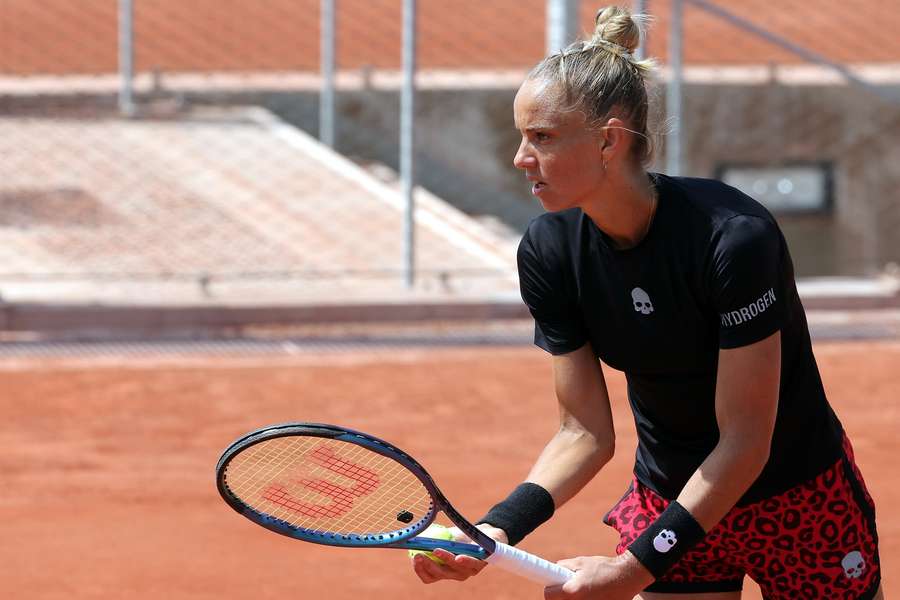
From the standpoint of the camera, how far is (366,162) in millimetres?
13891

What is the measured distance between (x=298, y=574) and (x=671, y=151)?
7.36 meters

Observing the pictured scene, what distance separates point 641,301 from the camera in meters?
2.54

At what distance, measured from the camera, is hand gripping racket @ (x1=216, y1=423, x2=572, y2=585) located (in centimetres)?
254

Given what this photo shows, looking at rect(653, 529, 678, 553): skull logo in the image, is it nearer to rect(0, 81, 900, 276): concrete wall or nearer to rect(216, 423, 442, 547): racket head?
rect(216, 423, 442, 547): racket head

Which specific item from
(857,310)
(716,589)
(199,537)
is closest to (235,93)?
(857,310)

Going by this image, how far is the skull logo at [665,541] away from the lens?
2480 mm

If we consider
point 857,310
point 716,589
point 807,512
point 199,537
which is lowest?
point 857,310

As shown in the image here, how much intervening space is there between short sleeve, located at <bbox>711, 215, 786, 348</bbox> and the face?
245 mm

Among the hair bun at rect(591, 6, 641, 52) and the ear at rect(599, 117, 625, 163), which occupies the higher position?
the hair bun at rect(591, 6, 641, 52)

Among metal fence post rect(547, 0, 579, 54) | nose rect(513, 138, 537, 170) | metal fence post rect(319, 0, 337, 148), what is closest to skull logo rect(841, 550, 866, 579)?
nose rect(513, 138, 537, 170)

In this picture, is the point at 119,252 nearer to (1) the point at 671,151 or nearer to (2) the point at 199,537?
(1) the point at 671,151

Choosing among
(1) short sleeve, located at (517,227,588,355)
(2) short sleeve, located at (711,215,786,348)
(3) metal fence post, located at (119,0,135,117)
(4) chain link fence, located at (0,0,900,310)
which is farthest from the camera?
(3) metal fence post, located at (119,0,135,117)

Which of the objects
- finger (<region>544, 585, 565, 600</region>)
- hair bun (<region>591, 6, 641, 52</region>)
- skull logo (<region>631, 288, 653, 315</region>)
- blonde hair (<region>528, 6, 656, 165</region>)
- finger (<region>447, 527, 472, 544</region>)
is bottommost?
finger (<region>544, 585, 565, 600</region>)

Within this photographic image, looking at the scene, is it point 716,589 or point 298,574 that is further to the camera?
point 298,574
